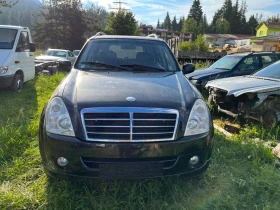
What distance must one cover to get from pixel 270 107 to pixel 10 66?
6.55 meters

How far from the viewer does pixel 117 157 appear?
2.21 metres

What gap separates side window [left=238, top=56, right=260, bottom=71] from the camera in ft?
25.7

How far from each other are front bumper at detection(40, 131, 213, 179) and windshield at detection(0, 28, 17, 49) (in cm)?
578

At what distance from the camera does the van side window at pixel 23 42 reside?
7.26 meters

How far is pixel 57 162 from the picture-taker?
2297 millimetres

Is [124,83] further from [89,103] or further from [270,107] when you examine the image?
[270,107]

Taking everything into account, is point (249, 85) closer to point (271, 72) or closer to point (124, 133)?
point (271, 72)

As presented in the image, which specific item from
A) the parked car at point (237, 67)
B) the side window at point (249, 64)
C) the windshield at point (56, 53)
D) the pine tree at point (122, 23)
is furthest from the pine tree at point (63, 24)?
the side window at point (249, 64)

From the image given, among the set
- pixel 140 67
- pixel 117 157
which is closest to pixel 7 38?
pixel 140 67

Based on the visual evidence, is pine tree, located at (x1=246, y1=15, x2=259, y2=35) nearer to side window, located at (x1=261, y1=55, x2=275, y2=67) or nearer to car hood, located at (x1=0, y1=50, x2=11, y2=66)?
Result: side window, located at (x1=261, y1=55, x2=275, y2=67)

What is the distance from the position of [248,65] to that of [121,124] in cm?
699

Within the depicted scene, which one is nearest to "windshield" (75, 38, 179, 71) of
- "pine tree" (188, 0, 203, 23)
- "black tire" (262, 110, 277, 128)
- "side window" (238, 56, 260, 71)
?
"black tire" (262, 110, 277, 128)

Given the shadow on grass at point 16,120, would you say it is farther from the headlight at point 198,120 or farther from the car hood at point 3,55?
the headlight at point 198,120

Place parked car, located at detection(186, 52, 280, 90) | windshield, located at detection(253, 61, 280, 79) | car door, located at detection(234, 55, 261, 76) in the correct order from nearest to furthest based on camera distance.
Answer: windshield, located at detection(253, 61, 280, 79) < parked car, located at detection(186, 52, 280, 90) < car door, located at detection(234, 55, 261, 76)
